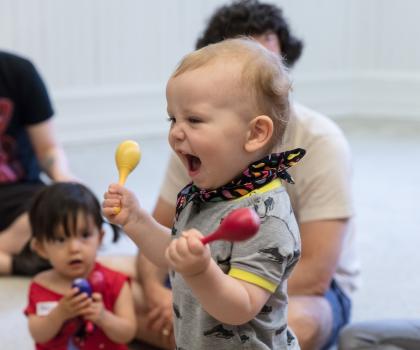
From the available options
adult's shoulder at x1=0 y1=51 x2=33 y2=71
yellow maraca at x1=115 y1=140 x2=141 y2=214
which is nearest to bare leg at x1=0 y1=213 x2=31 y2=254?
adult's shoulder at x1=0 y1=51 x2=33 y2=71

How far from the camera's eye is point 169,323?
153cm

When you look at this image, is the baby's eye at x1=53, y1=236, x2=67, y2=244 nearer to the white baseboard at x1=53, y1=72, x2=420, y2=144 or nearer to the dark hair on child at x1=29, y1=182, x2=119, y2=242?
the dark hair on child at x1=29, y1=182, x2=119, y2=242

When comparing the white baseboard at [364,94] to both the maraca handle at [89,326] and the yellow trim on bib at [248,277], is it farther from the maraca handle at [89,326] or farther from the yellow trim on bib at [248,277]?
the yellow trim on bib at [248,277]

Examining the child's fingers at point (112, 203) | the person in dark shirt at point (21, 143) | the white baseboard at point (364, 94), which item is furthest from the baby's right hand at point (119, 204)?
the white baseboard at point (364, 94)

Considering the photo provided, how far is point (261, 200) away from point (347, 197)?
0.64m

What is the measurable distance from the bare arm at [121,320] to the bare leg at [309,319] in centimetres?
29

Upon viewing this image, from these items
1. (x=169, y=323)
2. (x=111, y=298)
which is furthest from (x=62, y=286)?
(x=169, y=323)

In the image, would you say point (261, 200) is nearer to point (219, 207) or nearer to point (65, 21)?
point (219, 207)

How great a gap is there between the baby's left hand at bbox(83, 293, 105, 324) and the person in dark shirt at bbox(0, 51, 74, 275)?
0.66m

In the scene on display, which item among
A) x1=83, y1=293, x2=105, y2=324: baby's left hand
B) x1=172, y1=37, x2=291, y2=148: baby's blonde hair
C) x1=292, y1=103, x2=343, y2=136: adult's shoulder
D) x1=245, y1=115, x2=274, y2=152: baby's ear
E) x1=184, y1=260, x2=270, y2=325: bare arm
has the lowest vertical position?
x1=83, y1=293, x2=105, y2=324: baby's left hand

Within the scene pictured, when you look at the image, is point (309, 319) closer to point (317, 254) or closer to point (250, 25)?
point (317, 254)

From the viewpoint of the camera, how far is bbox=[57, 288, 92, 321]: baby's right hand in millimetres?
1382

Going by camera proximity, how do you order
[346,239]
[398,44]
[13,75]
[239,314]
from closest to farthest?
[239,314]
[346,239]
[13,75]
[398,44]

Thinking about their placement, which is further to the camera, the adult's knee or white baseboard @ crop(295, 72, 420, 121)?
white baseboard @ crop(295, 72, 420, 121)
